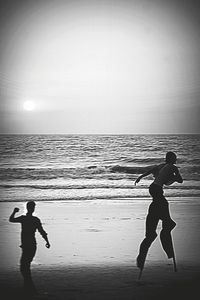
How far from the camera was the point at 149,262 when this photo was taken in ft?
25.0

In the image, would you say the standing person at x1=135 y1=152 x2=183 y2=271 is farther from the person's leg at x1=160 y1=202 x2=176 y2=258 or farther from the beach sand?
the beach sand

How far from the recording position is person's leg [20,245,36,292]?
5621mm

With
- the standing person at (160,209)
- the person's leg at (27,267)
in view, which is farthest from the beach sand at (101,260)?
the standing person at (160,209)

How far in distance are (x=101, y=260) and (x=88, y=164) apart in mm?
34043

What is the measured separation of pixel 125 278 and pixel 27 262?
1345 millimetres

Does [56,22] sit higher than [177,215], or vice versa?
[56,22]

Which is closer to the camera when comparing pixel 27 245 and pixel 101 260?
pixel 27 245

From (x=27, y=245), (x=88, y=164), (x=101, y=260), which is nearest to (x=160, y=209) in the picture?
(x=101, y=260)

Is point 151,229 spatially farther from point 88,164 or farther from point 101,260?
point 88,164

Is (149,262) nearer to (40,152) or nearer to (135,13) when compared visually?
(40,152)

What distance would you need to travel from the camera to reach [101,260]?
25.0 ft

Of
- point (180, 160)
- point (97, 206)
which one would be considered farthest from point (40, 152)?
point (97, 206)

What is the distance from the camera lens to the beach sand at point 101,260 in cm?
583

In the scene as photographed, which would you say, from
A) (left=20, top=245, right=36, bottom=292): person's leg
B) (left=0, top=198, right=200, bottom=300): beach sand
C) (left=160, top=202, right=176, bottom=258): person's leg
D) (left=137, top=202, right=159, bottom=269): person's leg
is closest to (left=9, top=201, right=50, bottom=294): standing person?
(left=20, top=245, right=36, bottom=292): person's leg
